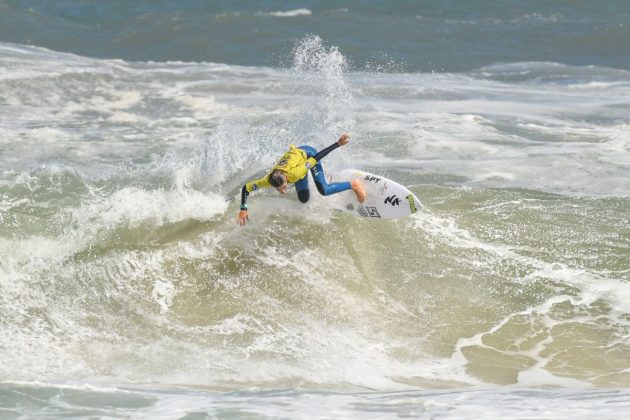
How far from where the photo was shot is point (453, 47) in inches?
963

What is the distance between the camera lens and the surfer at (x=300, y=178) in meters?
9.61

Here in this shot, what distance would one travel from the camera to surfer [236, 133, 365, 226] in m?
9.61

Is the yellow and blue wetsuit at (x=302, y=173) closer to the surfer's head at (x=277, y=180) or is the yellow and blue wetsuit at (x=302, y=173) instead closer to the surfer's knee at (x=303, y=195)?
the surfer's knee at (x=303, y=195)

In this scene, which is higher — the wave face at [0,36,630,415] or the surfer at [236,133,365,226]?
the surfer at [236,133,365,226]

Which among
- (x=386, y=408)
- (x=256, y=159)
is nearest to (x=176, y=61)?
(x=256, y=159)

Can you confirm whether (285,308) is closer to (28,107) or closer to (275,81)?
(28,107)

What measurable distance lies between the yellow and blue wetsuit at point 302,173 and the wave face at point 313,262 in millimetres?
638

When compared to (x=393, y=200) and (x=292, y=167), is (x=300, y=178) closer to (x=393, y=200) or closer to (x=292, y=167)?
(x=292, y=167)

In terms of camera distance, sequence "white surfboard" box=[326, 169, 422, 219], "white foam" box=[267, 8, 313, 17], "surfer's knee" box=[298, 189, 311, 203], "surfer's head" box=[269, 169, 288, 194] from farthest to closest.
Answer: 1. "white foam" box=[267, 8, 313, 17]
2. "white surfboard" box=[326, 169, 422, 219]
3. "surfer's knee" box=[298, 189, 311, 203]
4. "surfer's head" box=[269, 169, 288, 194]

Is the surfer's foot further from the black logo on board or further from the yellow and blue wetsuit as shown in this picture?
the black logo on board

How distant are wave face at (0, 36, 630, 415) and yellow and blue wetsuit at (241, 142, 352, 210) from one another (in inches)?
25.1

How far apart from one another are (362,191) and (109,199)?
10.3ft

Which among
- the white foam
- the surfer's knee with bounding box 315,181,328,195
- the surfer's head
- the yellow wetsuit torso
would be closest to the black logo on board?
the surfer's knee with bounding box 315,181,328,195

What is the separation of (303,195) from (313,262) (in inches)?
32.0
